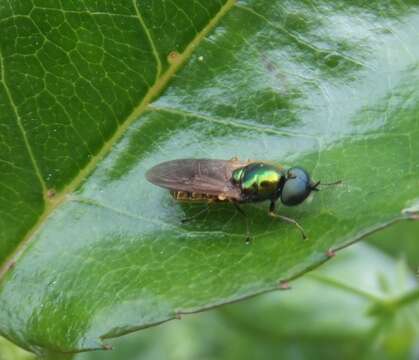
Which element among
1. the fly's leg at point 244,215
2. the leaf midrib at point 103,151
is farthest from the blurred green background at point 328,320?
the leaf midrib at point 103,151

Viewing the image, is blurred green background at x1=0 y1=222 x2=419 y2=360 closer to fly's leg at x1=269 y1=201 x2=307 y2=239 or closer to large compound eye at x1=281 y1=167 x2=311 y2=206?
fly's leg at x1=269 y1=201 x2=307 y2=239

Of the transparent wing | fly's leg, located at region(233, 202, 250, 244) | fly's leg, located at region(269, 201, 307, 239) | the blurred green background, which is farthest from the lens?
the blurred green background

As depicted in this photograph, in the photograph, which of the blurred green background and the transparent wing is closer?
the transparent wing

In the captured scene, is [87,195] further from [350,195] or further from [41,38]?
[350,195]

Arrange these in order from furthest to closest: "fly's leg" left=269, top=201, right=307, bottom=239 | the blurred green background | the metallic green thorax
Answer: the blurred green background, the metallic green thorax, "fly's leg" left=269, top=201, right=307, bottom=239

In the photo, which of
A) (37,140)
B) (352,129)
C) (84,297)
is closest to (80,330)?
(84,297)

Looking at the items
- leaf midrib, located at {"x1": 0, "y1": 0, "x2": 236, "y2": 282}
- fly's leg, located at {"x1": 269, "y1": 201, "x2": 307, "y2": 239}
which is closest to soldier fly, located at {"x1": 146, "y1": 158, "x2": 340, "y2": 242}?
fly's leg, located at {"x1": 269, "y1": 201, "x2": 307, "y2": 239}
